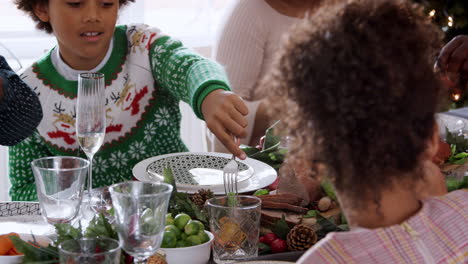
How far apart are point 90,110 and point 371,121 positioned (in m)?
0.66

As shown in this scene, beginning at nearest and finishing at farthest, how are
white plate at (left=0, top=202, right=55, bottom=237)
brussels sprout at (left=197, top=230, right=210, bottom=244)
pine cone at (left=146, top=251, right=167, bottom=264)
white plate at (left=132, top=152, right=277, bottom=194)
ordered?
pine cone at (left=146, top=251, right=167, bottom=264), brussels sprout at (left=197, top=230, right=210, bottom=244), white plate at (left=0, top=202, right=55, bottom=237), white plate at (left=132, top=152, right=277, bottom=194)

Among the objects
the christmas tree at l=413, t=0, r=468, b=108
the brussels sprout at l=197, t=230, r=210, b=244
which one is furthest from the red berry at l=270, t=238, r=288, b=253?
the christmas tree at l=413, t=0, r=468, b=108

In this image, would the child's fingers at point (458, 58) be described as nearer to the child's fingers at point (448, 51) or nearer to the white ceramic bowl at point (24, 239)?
the child's fingers at point (448, 51)

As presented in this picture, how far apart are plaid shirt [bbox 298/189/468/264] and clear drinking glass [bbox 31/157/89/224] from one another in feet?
1.37

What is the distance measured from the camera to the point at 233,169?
4.24 feet

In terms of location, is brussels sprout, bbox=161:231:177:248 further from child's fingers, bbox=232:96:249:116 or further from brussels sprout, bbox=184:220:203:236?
child's fingers, bbox=232:96:249:116

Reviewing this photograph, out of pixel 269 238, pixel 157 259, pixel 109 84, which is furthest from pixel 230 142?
pixel 109 84

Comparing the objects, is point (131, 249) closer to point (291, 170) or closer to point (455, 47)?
point (291, 170)

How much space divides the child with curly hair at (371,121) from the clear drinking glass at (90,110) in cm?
51

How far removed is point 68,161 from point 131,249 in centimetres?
30

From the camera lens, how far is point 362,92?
771mm

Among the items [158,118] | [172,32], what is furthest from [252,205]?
[172,32]

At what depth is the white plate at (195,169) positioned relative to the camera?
4.59 ft

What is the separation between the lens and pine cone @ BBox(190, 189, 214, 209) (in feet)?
4.03
